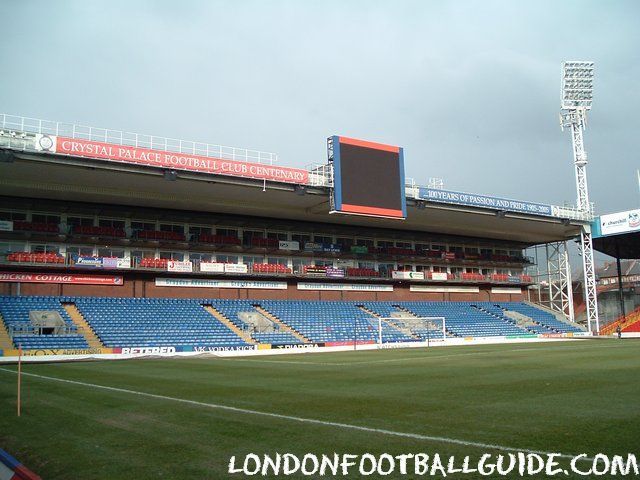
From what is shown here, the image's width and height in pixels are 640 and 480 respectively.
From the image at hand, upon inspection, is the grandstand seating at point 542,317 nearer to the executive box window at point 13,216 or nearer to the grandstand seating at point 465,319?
the grandstand seating at point 465,319

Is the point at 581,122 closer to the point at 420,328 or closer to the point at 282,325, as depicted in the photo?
the point at 420,328

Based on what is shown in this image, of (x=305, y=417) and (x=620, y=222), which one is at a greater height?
(x=620, y=222)

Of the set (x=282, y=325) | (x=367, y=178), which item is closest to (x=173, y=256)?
(x=282, y=325)

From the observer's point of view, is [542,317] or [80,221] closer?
[80,221]

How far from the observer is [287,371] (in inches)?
865

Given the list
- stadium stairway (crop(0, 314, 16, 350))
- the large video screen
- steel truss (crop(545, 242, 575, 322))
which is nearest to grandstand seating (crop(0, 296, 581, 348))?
stadium stairway (crop(0, 314, 16, 350))

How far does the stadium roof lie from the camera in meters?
37.2

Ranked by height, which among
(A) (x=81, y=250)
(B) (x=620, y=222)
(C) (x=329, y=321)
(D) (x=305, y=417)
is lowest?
(D) (x=305, y=417)

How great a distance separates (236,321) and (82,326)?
11427 millimetres

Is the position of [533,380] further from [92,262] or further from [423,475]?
[92,262]

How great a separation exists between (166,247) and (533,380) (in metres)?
36.6

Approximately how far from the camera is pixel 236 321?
1757 inches

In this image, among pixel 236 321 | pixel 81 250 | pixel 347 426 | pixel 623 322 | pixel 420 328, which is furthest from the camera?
pixel 623 322

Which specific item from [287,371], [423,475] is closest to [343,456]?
[423,475]
